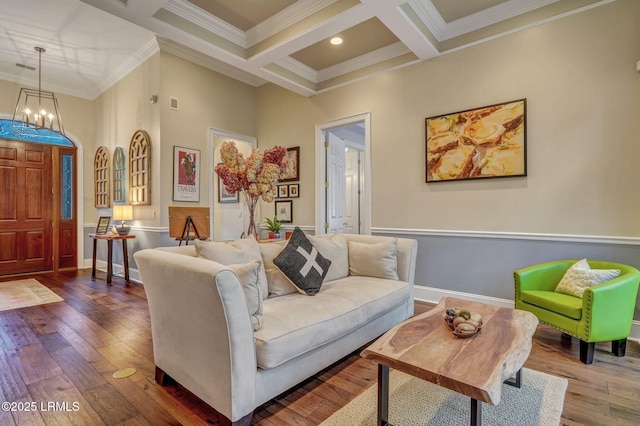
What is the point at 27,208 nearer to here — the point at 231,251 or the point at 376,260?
the point at 231,251

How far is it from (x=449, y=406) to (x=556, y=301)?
1.34 m

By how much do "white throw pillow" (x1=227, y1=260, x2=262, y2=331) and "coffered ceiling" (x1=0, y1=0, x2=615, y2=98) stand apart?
2466 mm

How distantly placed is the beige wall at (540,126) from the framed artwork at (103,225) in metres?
4.72

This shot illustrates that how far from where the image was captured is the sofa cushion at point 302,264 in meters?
2.36

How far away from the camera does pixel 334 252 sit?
296 cm

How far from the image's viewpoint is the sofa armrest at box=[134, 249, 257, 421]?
149 centimetres

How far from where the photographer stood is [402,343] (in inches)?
61.6

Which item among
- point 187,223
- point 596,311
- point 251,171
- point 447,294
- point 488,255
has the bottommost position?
point 447,294

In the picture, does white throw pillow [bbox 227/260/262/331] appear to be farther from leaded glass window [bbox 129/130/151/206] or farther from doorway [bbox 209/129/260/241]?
doorway [bbox 209/129/260/241]

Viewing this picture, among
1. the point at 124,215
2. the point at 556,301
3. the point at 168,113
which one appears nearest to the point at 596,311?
the point at 556,301

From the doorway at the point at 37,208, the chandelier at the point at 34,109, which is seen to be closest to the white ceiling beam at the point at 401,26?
the chandelier at the point at 34,109

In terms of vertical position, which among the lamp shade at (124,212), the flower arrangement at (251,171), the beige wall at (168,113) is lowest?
the lamp shade at (124,212)

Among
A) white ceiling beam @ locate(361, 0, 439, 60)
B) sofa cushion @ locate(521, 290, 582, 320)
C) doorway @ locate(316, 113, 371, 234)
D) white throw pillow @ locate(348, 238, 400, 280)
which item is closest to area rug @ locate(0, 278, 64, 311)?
doorway @ locate(316, 113, 371, 234)

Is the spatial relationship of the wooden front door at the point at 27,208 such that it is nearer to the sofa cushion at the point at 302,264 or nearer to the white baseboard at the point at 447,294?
the sofa cushion at the point at 302,264
